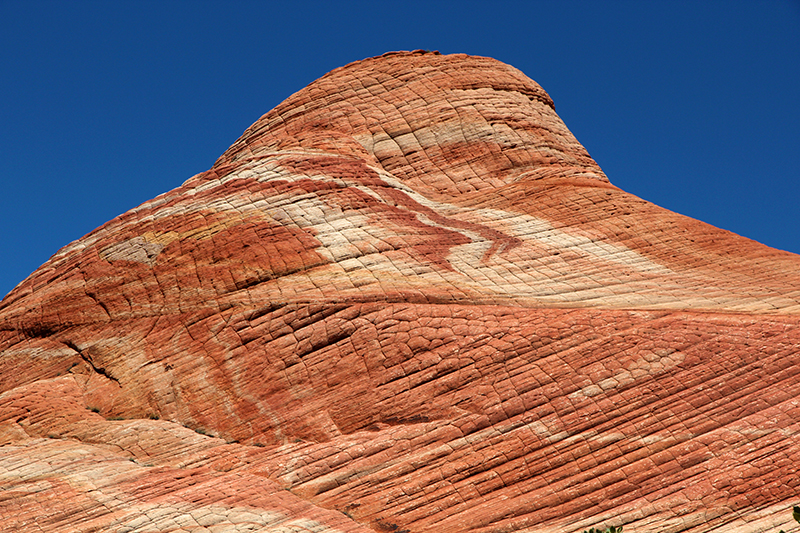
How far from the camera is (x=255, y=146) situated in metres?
29.7

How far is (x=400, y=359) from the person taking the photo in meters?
19.7

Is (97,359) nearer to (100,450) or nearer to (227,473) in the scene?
(100,450)

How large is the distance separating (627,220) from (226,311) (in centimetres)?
1301

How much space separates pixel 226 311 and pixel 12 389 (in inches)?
281

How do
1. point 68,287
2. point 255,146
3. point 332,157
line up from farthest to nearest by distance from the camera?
point 255,146, point 332,157, point 68,287

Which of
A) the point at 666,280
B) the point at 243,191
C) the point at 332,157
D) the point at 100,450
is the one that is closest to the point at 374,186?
the point at 332,157

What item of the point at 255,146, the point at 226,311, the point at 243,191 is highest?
the point at 255,146

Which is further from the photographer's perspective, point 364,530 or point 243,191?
point 243,191

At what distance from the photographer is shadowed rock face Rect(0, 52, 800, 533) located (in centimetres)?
1698

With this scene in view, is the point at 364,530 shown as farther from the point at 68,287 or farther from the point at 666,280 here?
the point at 68,287

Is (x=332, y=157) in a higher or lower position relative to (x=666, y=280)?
higher

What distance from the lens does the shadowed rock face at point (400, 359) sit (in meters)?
17.0

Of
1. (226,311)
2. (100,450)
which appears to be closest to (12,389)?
(100,450)

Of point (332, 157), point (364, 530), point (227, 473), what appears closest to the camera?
point (364, 530)
